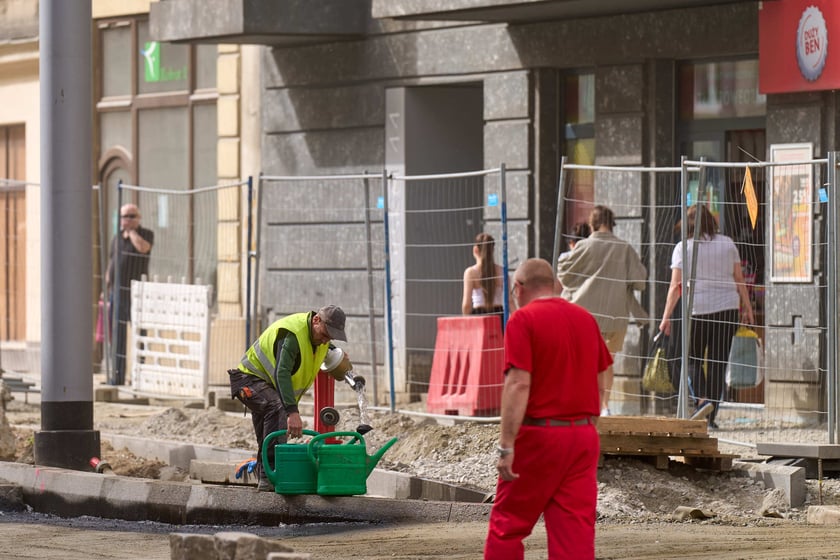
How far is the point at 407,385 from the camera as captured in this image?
18062 mm

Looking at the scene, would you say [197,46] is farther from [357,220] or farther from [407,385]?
[407,385]

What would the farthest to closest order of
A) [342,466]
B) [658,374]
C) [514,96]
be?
[514,96] → [658,374] → [342,466]

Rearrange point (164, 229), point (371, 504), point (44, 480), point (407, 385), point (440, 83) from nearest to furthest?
point (371, 504)
point (44, 480)
point (407, 385)
point (440, 83)
point (164, 229)

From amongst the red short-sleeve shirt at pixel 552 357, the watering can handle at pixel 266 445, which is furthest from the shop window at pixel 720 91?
the red short-sleeve shirt at pixel 552 357

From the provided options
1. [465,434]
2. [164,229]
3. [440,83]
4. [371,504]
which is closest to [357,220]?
[440,83]

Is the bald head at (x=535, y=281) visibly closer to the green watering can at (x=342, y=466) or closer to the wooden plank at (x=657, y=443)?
the green watering can at (x=342, y=466)

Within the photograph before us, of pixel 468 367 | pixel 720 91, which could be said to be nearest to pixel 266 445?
pixel 468 367

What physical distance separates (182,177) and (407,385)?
20.6 feet

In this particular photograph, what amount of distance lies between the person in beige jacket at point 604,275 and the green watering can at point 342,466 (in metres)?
3.89

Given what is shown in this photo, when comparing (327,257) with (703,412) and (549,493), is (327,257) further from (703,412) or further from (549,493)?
(549,493)

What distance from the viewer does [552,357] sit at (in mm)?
8133

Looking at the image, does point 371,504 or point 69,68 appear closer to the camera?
point 371,504

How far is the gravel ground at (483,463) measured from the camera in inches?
471

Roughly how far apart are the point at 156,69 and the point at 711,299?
10792 mm
